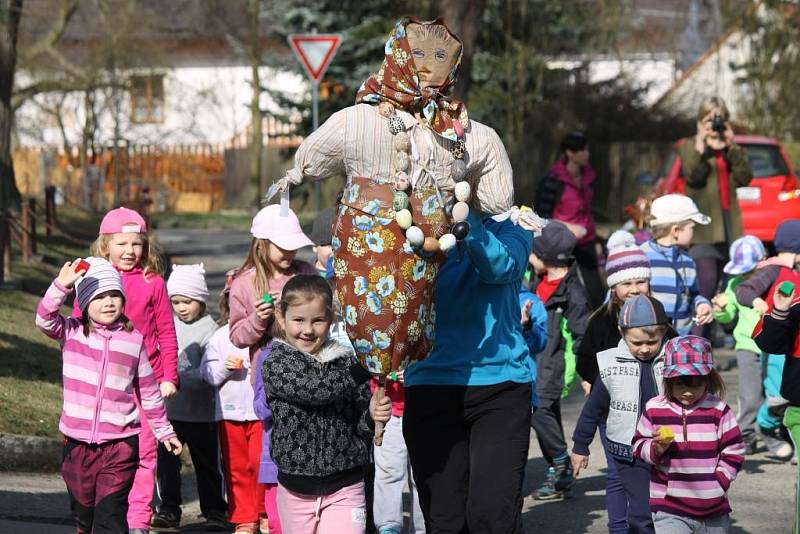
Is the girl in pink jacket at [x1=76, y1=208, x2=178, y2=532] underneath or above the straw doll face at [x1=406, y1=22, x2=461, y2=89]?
underneath

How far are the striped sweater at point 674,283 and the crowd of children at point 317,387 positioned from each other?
0.01 metres

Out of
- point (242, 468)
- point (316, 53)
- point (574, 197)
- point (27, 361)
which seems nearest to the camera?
point (242, 468)

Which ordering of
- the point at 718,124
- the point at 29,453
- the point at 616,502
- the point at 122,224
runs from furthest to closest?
1. the point at 718,124
2. the point at 29,453
3. the point at 122,224
4. the point at 616,502

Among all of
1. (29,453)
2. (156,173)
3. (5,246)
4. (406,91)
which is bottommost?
(156,173)

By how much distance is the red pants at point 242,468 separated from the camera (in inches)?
301

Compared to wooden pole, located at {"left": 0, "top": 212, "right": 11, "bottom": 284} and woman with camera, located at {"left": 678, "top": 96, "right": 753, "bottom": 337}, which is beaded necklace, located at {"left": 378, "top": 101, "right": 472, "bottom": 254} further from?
wooden pole, located at {"left": 0, "top": 212, "right": 11, "bottom": 284}

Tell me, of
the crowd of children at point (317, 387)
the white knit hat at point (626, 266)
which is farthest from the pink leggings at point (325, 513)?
the white knit hat at point (626, 266)

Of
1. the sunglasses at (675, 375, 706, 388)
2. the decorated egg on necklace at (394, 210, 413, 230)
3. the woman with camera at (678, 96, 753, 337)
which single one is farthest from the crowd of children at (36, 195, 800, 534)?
the woman with camera at (678, 96, 753, 337)

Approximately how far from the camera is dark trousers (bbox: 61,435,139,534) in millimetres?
6379

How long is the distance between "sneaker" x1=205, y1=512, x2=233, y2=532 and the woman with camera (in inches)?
209

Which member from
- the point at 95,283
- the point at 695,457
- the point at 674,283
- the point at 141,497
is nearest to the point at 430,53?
the point at 695,457

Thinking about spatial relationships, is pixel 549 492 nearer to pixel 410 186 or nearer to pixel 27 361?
pixel 27 361

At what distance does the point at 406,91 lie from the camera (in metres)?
4.84

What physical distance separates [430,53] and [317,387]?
4.86 ft
